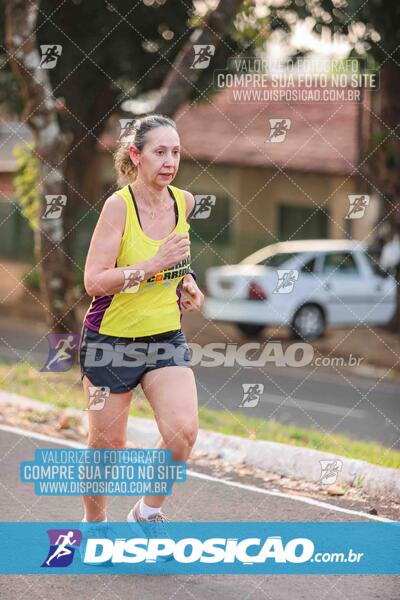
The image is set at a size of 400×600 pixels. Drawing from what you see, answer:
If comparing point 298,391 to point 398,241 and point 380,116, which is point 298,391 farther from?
point 380,116

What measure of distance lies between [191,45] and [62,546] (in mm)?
8449

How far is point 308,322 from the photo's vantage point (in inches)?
793

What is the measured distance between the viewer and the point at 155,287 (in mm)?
5410

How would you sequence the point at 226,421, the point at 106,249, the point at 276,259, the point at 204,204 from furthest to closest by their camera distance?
the point at 276,259 < the point at 226,421 < the point at 204,204 < the point at 106,249

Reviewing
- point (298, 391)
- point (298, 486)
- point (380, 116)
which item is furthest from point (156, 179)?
point (380, 116)

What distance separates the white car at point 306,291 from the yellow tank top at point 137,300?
14.1 metres

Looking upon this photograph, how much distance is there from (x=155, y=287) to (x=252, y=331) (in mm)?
15236

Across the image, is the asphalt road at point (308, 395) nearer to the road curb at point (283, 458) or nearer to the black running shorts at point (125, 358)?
the road curb at point (283, 458)

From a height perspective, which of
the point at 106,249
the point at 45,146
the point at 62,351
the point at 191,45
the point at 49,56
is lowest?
the point at 62,351

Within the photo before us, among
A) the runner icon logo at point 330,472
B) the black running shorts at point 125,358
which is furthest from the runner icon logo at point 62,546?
the runner icon logo at point 330,472

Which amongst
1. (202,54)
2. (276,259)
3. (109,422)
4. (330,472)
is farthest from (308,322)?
(109,422)

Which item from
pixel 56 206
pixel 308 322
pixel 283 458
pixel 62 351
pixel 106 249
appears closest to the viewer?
pixel 106 249

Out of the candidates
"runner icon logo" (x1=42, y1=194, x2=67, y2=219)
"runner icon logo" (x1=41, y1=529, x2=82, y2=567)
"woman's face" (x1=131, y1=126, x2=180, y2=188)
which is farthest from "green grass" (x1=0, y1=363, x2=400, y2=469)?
"woman's face" (x1=131, y1=126, x2=180, y2=188)

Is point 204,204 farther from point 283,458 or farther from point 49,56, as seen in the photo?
point 49,56
